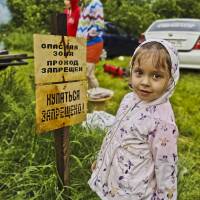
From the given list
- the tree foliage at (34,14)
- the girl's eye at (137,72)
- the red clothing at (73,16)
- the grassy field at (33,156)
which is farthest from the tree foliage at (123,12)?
the girl's eye at (137,72)

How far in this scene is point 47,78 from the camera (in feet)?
9.29

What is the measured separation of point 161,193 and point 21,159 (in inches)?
61.4

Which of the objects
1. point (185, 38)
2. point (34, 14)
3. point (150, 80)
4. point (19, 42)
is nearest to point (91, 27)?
point (185, 38)

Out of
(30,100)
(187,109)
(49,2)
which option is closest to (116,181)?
(30,100)

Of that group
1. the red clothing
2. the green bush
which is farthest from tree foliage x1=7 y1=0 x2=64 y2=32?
the red clothing

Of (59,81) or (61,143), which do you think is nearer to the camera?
(59,81)

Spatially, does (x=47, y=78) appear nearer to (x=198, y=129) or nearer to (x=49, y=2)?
(x=198, y=129)

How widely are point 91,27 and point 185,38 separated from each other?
161 inches

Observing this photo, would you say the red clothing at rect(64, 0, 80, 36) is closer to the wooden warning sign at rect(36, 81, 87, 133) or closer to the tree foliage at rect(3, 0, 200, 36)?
the wooden warning sign at rect(36, 81, 87, 133)

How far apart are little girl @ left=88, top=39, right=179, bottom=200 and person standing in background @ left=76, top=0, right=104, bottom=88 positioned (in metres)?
4.10

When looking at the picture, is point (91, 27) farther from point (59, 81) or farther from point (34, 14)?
point (34, 14)

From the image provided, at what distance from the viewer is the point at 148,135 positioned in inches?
93.4

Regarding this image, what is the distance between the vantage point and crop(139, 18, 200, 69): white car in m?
10.1

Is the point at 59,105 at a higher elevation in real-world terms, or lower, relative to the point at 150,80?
lower
